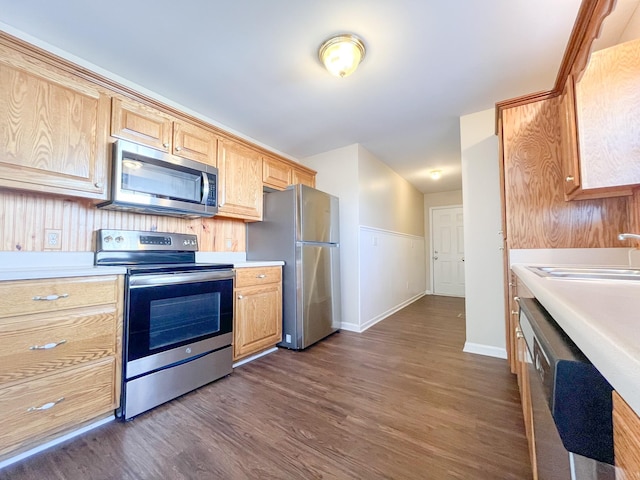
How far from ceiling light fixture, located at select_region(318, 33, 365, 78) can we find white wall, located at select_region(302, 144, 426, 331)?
1.62 m

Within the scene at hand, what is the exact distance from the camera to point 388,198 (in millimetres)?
4289

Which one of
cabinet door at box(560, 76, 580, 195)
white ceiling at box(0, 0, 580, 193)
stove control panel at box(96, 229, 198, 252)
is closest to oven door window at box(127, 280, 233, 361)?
stove control panel at box(96, 229, 198, 252)

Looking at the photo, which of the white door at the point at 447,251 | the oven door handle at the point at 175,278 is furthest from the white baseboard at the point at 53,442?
the white door at the point at 447,251

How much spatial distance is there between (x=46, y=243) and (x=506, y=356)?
142 inches

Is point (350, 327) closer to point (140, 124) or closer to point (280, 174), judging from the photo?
point (280, 174)

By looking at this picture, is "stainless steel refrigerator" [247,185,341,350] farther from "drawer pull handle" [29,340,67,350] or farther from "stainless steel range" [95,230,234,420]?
"drawer pull handle" [29,340,67,350]

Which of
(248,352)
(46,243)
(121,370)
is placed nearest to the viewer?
(121,370)

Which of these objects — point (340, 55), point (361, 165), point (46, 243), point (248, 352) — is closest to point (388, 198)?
point (361, 165)

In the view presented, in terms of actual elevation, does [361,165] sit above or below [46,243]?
above

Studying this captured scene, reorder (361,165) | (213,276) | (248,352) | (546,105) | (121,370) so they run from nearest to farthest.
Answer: (121,370) < (546,105) < (213,276) < (248,352) < (361,165)

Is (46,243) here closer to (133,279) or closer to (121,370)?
(133,279)

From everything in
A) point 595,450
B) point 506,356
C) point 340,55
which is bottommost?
point 506,356

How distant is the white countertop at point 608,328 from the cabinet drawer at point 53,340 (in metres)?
1.97

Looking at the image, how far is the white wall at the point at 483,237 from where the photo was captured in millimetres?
Result: 2488
